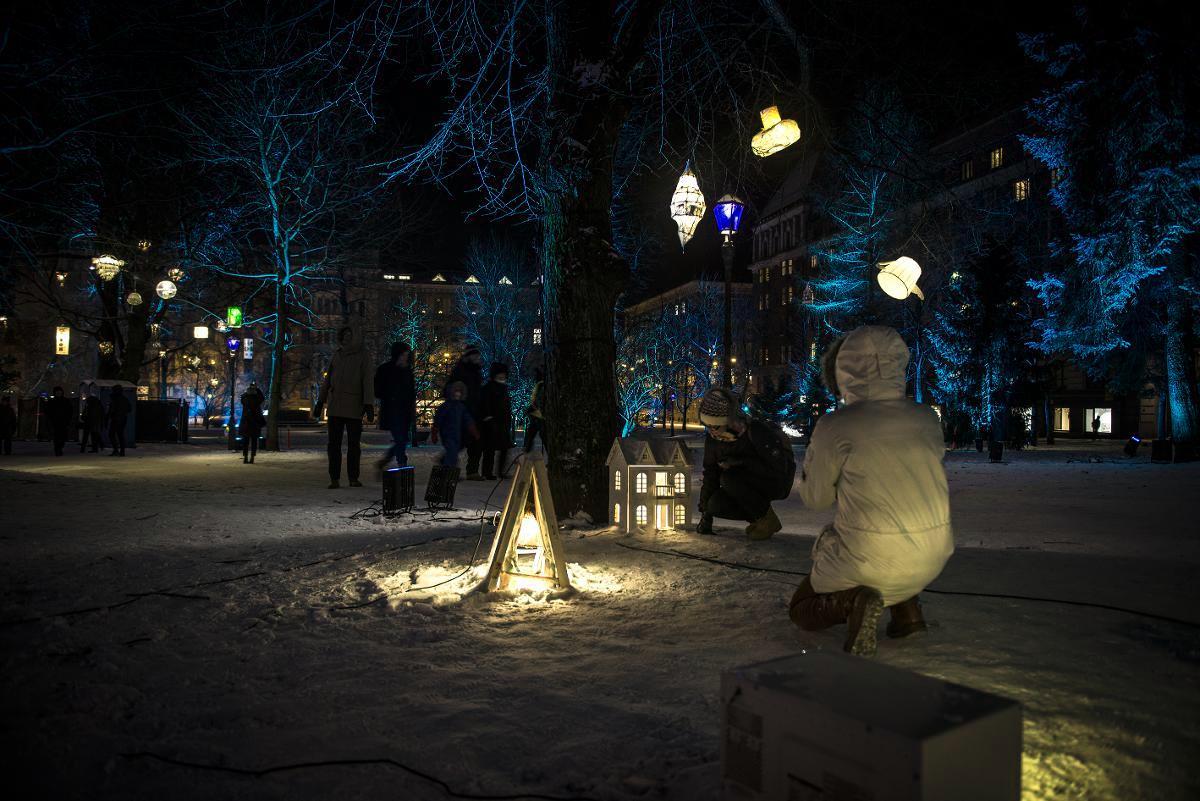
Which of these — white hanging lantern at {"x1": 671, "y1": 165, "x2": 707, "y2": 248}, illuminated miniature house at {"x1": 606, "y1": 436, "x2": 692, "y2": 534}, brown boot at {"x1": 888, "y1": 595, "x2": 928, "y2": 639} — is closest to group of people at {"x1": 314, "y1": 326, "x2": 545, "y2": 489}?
illuminated miniature house at {"x1": 606, "y1": 436, "x2": 692, "y2": 534}

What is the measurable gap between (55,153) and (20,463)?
27.9 ft

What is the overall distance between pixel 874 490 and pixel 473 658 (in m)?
2.22

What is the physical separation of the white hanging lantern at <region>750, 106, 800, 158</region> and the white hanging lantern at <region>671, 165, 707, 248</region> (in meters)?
2.72

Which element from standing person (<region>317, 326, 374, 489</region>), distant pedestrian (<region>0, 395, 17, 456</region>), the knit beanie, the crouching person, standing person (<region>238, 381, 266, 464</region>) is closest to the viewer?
the crouching person

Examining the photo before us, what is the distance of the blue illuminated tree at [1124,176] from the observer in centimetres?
2208

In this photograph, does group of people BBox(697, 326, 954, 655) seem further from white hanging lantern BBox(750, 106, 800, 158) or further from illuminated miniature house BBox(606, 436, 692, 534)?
white hanging lantern BBox(750, 106, 800, 158)

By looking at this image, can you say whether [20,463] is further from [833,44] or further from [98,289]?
[833,44]

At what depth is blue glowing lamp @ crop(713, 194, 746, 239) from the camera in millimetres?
13055

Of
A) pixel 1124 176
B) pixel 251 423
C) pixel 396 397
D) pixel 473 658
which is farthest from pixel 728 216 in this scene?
pixel 1124 176

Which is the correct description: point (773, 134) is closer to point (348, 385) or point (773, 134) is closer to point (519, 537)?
point (519, 537)

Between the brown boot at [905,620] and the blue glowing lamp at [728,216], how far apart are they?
9855 mm

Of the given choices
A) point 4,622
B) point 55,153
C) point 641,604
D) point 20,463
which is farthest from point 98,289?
point 641,604

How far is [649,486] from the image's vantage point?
25.2 feet

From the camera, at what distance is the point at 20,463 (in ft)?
54.7
